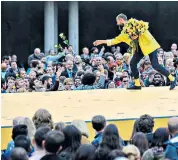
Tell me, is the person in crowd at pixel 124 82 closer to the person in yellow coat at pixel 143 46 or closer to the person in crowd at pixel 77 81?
the person in yellow coat at pixel 143 46

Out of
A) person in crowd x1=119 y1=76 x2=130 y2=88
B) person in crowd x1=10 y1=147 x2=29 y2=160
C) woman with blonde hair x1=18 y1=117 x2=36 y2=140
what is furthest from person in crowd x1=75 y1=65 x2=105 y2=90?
person in crowd x1=10 y1=147 x2=29 y2=160

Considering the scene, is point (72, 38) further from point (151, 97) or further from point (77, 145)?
point (77, 145)

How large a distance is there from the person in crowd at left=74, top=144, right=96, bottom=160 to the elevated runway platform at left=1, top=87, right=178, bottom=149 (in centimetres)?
269

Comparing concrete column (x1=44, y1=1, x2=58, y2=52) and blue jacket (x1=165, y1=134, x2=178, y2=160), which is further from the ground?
concrete column (x1=44, y1=1, x2=58, y2=52)

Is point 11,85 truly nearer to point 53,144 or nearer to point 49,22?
point 53,144

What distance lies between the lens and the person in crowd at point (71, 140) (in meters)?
6.50

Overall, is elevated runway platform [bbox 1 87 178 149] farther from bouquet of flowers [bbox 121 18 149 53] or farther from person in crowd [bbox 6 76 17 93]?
bouquet of flowers [bbox 121 18 149 53]

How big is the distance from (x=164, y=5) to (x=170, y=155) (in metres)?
17.9

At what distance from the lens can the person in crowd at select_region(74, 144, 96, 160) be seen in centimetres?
597

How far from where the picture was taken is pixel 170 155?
6.42m

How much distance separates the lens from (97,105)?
10.7 meters

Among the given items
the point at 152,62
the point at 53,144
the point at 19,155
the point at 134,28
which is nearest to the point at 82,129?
the point at 53,144

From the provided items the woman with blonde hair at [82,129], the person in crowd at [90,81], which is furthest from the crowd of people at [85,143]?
the person in crowd at [90,81]

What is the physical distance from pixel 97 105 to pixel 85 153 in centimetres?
474
